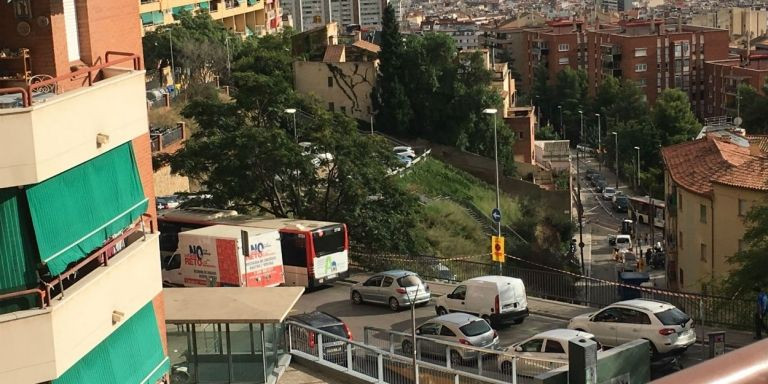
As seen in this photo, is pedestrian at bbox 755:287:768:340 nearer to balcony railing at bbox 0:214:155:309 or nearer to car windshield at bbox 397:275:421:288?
car windshield at bbox 397:275:421:288

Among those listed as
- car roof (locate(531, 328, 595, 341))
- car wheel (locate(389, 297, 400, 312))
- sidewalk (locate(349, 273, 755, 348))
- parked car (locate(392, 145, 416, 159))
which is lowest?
parked car (locate(392, 145, 416, 159))

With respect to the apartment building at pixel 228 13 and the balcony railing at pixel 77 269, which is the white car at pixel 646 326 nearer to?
the balcony railing at pixel 77 269

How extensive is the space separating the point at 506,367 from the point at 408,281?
807 centimetres

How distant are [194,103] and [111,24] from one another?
2453cm

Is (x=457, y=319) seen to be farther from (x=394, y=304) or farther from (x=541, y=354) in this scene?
(x=394, y=304)

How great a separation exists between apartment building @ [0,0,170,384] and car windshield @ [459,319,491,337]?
8.77 m

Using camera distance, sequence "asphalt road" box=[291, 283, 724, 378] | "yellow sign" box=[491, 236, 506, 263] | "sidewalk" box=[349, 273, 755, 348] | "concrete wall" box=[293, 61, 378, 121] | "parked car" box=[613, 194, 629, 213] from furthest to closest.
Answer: "parked car" box=[613, 194, 629, 213] → "concrete wall" box=[293, 61, 378, 121] → "yellow sign" box=[491, 236, 506, 263] → "asphalt road" box=[291, 283, 724, 378] → "sidewalk" box=[349, 273, 755, 348]

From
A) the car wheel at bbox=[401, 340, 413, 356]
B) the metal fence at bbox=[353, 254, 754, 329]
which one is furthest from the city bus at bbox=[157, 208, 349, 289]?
the car wheel at bbox=[401, 340, 413, 356]

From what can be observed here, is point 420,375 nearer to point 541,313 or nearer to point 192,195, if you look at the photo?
point 541,313

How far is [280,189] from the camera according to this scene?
3688cm

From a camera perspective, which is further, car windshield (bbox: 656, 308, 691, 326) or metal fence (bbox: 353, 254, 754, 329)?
metal fence (bbox: 353, 254, 754, 329)

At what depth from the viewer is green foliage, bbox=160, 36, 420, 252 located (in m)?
35.6

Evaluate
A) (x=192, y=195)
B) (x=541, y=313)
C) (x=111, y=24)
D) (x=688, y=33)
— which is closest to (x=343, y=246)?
(x=541, y=313)

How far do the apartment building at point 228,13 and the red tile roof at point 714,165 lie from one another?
43031 mm
